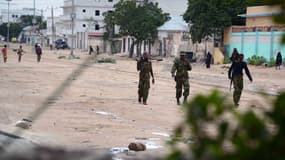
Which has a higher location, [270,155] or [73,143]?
[270,155]

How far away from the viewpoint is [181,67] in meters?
17.5

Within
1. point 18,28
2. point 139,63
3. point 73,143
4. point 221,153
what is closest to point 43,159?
point 221,153

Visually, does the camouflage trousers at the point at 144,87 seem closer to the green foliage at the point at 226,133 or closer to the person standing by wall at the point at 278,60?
the green foliage at the point at 226,133

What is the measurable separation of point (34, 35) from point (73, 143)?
115m

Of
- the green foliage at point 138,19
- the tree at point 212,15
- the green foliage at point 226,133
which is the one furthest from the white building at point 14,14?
the green foliage at point 226,133

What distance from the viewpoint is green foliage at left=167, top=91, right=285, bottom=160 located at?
7.77 ft

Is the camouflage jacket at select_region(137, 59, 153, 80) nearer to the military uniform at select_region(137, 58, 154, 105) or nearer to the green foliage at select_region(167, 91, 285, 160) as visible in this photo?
the military uniform at select_region(137, 58, 154, 105)

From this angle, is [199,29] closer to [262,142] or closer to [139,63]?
[139,63]

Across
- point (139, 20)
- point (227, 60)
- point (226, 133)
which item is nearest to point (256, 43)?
point (227, 60)

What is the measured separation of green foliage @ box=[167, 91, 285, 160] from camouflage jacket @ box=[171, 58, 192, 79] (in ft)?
48.9

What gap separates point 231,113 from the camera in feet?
8.15

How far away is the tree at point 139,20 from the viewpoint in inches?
2429

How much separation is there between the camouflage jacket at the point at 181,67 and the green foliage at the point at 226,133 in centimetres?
1492

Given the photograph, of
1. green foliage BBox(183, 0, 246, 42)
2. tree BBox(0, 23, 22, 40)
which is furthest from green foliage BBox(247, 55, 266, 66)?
tree BBox(0, 23, 22, 40)
